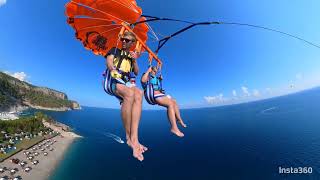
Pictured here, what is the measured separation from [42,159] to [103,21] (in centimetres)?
8107

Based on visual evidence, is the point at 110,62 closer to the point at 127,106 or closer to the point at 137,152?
the point at 127,106

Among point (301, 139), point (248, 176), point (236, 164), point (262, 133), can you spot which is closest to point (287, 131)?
point (262, 133)

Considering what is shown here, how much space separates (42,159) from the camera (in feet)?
252

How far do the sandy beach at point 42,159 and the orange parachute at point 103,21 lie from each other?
208ft

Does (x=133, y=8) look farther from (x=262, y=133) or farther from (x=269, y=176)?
(x=262, y=133)

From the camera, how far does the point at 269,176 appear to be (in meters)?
67.8

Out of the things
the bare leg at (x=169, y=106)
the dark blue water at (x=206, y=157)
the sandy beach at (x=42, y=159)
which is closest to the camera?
the bare leg at (x=169, y=106)

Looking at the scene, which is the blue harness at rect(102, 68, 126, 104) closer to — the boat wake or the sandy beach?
the sandy beach

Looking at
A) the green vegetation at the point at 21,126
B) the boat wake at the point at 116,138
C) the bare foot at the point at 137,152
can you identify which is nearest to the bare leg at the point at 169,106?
the bare foot at the point at 137,152

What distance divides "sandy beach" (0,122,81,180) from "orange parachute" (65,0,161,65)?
63488 millimetres

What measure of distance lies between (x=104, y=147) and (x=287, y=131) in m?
83.9

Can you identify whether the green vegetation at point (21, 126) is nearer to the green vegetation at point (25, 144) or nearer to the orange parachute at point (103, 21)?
the green vegetation at point (25, 144)

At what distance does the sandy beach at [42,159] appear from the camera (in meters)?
63.0

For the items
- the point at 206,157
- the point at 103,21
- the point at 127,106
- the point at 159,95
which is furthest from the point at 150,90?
the point at 206,157
